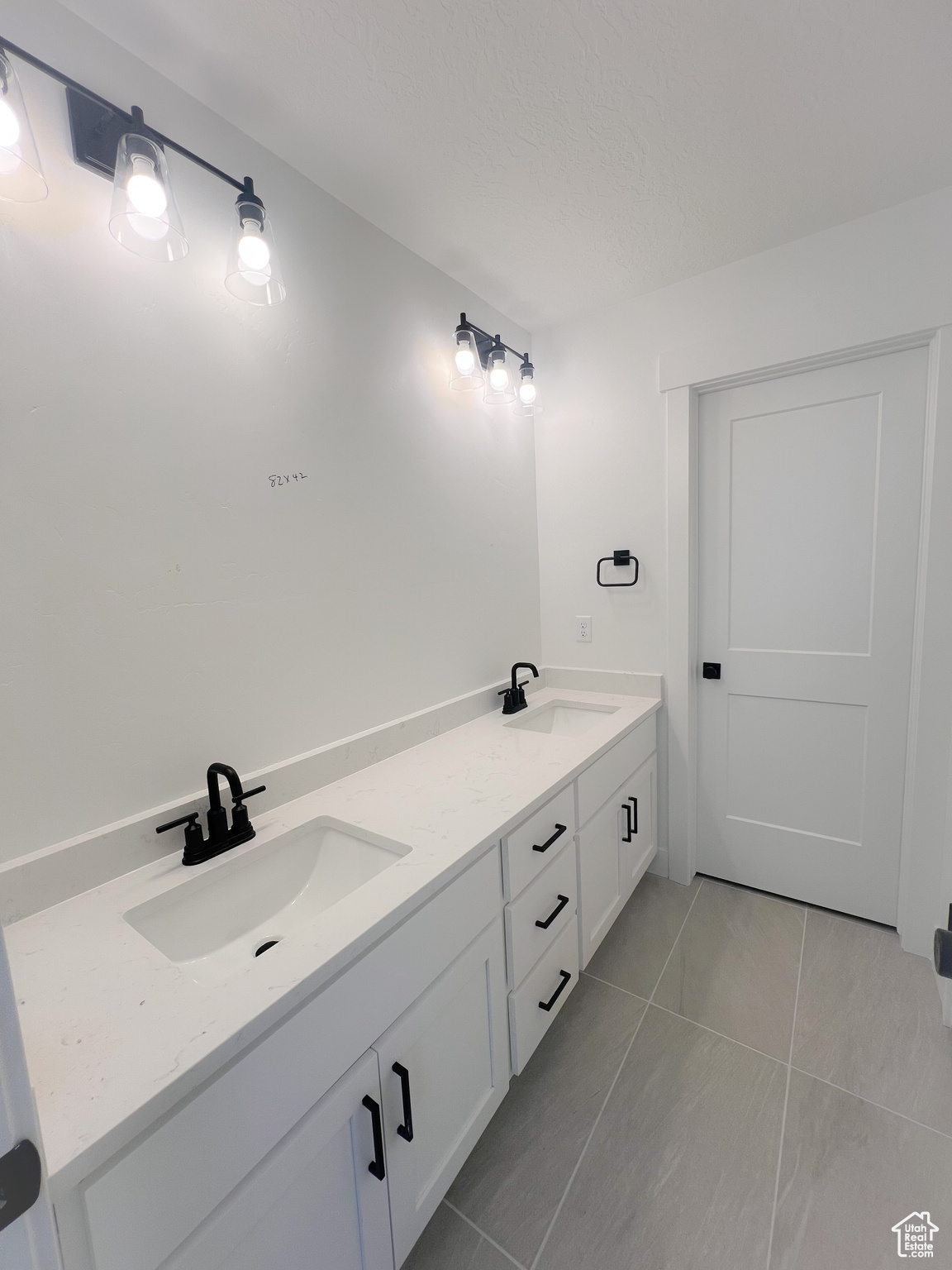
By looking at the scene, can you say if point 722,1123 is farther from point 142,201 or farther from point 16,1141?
point 142,201

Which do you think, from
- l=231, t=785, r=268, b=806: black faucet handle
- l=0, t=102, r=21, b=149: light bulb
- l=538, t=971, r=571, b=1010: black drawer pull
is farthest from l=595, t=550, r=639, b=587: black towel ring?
l=0, t=102, r=21, b=149: light bulb

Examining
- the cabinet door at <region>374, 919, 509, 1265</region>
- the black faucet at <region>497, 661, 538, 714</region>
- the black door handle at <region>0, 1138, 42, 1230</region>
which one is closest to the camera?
the black door handle at <region>0, 1138, 42, 1230</region>

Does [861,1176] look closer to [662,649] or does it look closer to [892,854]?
[892,854]

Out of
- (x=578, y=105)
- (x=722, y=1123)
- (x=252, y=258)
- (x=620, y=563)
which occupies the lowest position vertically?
(x=722, y=1123)

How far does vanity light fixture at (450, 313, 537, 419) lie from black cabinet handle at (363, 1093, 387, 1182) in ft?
6.05

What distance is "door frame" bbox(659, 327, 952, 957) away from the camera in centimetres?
157

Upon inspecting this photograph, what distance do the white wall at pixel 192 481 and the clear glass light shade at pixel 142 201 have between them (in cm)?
6

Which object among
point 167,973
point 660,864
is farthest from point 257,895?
point 660,864

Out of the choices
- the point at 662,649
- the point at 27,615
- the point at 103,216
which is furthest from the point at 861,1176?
the point at 103,216

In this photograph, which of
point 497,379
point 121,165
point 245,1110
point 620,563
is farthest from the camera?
point 620,563

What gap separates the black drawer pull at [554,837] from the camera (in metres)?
1.28

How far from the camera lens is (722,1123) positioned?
1.27 metres

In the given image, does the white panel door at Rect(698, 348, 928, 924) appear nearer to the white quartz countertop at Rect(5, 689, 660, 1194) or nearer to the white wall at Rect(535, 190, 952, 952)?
the white wall at Rect(535, 190, 952, 952)

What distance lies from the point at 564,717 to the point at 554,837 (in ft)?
2.85
